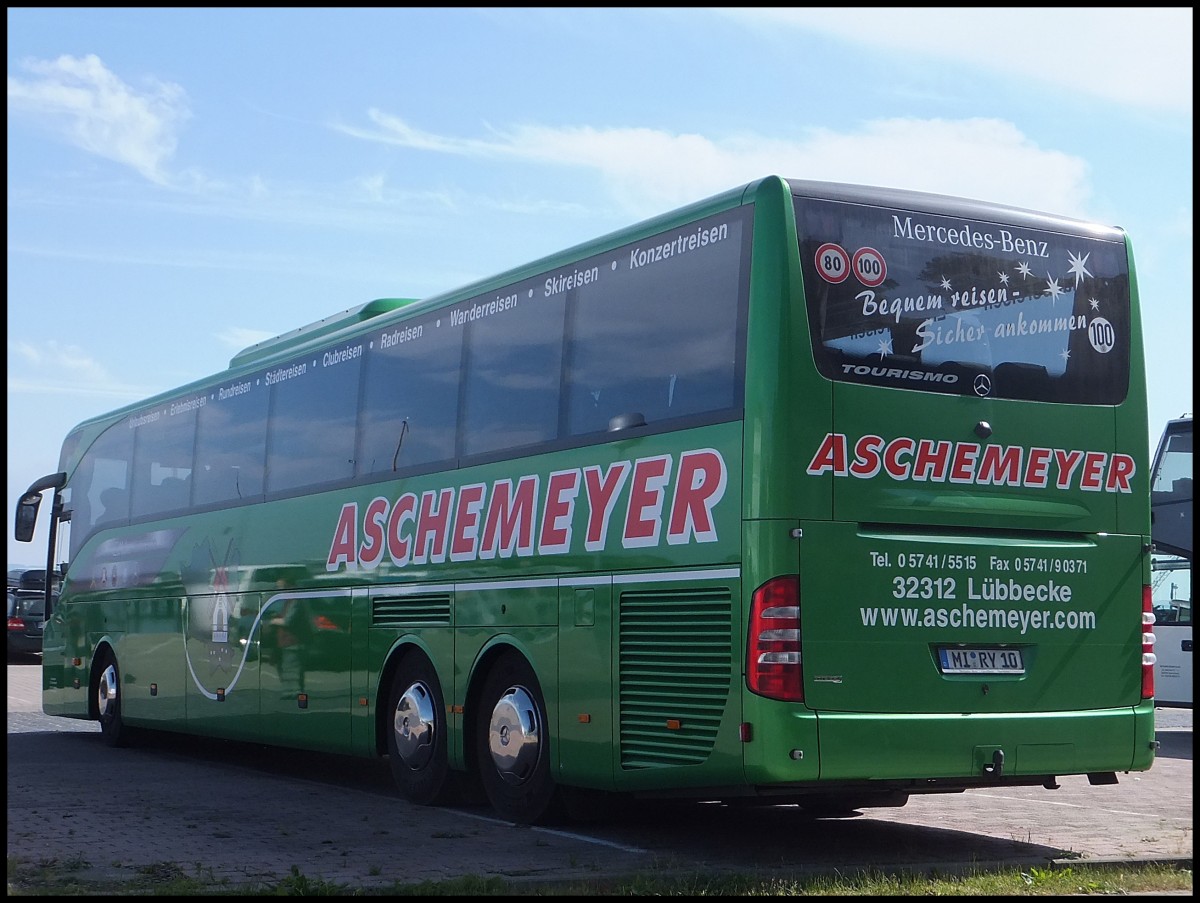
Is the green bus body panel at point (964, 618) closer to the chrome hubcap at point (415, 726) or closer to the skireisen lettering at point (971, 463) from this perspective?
the skireisen lettering at point (971, 463)

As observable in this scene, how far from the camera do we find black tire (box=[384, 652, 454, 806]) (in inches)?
488

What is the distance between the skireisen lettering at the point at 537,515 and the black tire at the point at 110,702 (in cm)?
610

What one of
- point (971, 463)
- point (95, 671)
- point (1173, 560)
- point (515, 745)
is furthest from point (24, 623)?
point (971, 463)

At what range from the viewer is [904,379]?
30.9ft

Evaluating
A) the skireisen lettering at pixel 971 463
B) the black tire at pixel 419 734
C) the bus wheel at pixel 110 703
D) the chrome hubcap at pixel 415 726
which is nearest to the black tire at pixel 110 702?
the bus wheel at pixel 110 703

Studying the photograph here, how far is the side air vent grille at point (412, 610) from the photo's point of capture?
12.3 meters

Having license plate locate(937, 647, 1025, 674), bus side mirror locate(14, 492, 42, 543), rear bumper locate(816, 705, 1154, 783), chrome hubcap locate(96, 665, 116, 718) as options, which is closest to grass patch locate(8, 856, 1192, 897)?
rear bumper locate(816, 705, 1154, 783)

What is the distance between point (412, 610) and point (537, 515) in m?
2.04

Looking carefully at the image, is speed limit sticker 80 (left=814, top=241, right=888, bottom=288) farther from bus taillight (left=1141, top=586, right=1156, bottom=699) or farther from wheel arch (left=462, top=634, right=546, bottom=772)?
wheel arch (left=462, top=634, right=546, bottom=772)

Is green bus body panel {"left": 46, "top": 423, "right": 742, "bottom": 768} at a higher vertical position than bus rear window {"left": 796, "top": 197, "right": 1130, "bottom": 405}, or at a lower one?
lower

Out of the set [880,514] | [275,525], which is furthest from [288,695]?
[880,514]

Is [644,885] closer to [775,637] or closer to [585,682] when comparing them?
[775,637]

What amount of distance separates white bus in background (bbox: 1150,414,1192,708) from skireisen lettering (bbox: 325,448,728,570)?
1234 centimetres

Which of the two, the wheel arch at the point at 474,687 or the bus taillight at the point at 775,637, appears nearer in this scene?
the bus taillight at the point at 775,637
